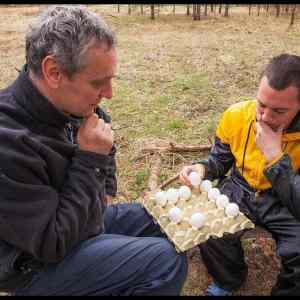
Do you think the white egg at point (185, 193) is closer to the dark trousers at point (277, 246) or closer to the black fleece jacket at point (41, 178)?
the dark trousers at point (277, 246)

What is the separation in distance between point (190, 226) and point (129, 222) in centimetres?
35

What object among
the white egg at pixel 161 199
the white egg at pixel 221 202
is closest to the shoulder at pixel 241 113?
the white egg at pixel 221 202

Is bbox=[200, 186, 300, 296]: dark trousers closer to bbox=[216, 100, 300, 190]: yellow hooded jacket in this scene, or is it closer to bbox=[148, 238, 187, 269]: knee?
bbox=[216, 100, 300, 190]: yellow hooded jacket

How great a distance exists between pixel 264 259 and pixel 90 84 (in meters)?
1.87

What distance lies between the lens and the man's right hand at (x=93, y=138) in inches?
69.0

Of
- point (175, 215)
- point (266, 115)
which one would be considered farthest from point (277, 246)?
point (266, 115)

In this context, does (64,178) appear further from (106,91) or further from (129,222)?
(129,222)

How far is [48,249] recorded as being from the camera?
1613 millimetres

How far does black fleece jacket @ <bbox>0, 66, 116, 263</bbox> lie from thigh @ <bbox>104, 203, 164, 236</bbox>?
436mm

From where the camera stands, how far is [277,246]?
7.66 ft

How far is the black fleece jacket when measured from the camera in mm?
1553

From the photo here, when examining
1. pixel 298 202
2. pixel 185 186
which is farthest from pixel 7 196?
pixel 298 202

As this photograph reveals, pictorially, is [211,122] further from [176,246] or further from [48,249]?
[48,249]

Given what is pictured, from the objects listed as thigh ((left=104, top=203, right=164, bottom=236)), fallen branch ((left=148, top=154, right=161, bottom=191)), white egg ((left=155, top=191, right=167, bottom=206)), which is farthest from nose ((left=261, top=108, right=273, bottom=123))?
fallen branch ((left=148, top=154, right=161, bottom=191))
